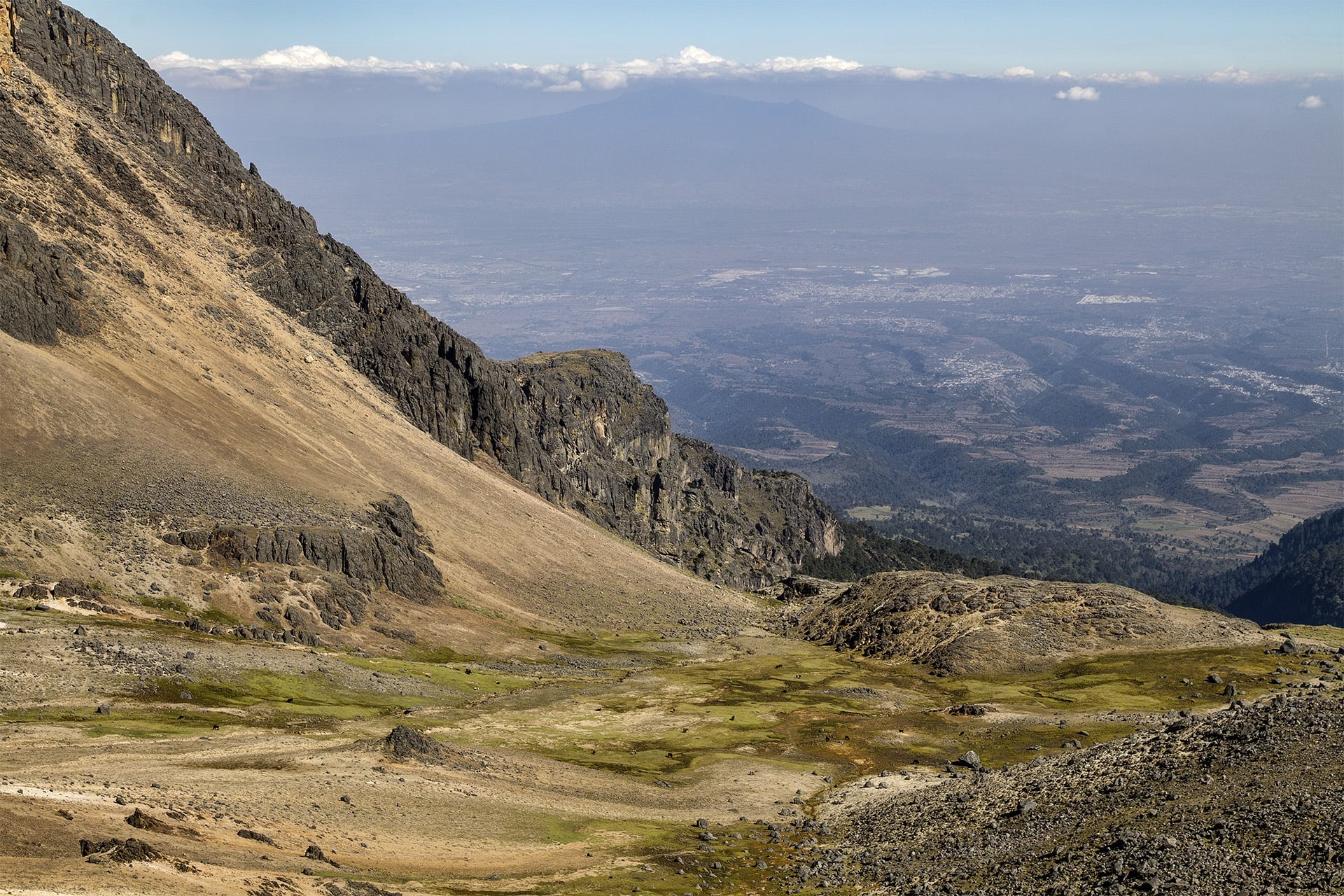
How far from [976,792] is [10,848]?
4534 centimetres

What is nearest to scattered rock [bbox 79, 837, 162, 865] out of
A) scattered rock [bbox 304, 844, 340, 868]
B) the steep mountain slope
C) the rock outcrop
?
scattered rock [bbox 304, 844, 340, 868]

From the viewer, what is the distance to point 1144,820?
49.6 m

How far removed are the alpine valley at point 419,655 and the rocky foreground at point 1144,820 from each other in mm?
235

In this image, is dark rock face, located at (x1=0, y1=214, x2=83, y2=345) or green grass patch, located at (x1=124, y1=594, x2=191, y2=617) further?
dark rock face, located at (x1=0, y1=214, x2=83, y2=345)

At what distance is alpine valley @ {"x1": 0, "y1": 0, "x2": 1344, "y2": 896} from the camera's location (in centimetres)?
4975

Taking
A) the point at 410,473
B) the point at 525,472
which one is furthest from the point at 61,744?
the point at 525,472

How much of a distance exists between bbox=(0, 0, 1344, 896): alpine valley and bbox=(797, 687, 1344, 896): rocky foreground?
0.77 feet

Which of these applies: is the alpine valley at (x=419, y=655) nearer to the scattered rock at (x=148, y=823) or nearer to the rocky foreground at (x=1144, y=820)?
the rocky foreground at (x=1144, y=820)

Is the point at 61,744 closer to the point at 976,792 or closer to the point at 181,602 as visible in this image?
the point at 181,602

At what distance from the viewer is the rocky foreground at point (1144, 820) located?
42.8m

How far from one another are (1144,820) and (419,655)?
73.9 metres

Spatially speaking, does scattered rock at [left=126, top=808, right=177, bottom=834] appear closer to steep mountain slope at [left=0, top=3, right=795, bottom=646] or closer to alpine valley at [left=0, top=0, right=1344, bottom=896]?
alpine valley at [left=0, top=0, right=1344, bottom=896]

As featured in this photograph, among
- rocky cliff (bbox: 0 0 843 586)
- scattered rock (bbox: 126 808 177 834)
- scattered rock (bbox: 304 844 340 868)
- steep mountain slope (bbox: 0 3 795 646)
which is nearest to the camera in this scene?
scattered rock (bbox: 126 808 177 834)


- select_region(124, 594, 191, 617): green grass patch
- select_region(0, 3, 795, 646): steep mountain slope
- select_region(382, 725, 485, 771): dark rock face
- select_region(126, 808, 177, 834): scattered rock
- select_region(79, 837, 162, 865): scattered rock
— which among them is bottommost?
select_region(382, 725, 485, 771): dark rock face
